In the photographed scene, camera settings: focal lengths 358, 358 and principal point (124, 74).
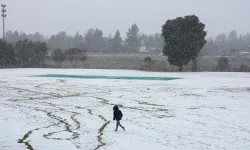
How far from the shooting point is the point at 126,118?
64.5 ft

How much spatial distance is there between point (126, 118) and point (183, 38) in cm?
3791

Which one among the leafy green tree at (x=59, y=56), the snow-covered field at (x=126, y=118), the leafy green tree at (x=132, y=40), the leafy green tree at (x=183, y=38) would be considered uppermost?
the leafy green tree at (x=132, y=40)

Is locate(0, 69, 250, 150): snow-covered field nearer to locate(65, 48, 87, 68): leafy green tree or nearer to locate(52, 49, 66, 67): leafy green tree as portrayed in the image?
locate(52, 49, 66, 67): leafy green tree

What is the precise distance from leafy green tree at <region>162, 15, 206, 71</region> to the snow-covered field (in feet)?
72.3

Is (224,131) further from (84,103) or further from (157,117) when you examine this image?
(84,103)

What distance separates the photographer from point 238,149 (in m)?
13.8

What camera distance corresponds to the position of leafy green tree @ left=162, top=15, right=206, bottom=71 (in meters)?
55.4

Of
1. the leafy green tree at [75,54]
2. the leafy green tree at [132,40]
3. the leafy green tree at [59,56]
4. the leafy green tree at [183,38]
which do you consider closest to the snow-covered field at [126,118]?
the leafy green tree at [183,38]

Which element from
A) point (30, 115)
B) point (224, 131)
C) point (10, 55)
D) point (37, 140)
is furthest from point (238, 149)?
point (10, 55)

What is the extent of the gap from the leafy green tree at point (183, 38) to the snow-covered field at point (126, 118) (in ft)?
72.3

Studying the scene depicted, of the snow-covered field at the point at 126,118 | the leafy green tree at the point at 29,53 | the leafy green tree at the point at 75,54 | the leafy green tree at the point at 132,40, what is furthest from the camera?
the leafy green tree at the point at 132,40

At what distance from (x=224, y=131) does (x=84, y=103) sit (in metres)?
11.1

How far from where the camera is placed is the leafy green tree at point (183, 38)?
55.4 metres

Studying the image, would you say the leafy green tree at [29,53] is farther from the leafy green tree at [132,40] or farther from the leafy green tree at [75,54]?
the leafy green tree at [132,40]
